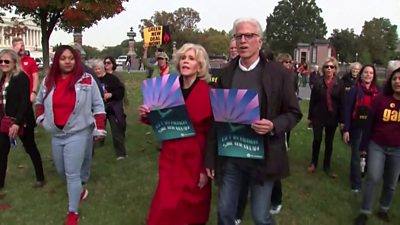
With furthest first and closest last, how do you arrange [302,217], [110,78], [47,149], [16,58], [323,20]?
1. [323,20]
2. [47,149]
3. [110,78]
4. [16,58]
5. [302,217]

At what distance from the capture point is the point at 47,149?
9.03 meters

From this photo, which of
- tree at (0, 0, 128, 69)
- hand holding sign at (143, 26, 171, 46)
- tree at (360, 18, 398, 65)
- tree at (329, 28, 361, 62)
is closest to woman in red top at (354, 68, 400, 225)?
hand holding sign at (143, 26, 171, 46)

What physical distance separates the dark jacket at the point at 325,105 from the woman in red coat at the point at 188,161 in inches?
130

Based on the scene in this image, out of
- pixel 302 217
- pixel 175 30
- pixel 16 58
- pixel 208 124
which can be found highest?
pixel 175 30

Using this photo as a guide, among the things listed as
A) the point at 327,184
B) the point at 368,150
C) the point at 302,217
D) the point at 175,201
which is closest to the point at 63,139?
the point at 175,201

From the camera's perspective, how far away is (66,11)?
76.2ft

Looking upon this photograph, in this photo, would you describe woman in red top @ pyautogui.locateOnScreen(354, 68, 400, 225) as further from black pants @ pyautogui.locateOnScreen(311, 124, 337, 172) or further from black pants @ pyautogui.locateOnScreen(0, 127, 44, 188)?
black pants @ pyautogui.locateOnScreen(0, 127, 44, 188)

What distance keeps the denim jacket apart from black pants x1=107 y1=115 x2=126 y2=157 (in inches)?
109

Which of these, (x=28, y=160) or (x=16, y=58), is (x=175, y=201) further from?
(x=28, y=160)

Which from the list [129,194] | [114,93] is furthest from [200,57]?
[114,93]

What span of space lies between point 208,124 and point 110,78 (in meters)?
4.01

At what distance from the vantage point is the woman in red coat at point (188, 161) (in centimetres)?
420

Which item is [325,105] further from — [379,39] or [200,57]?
[379,39]

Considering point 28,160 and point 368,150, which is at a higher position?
point 368,150
